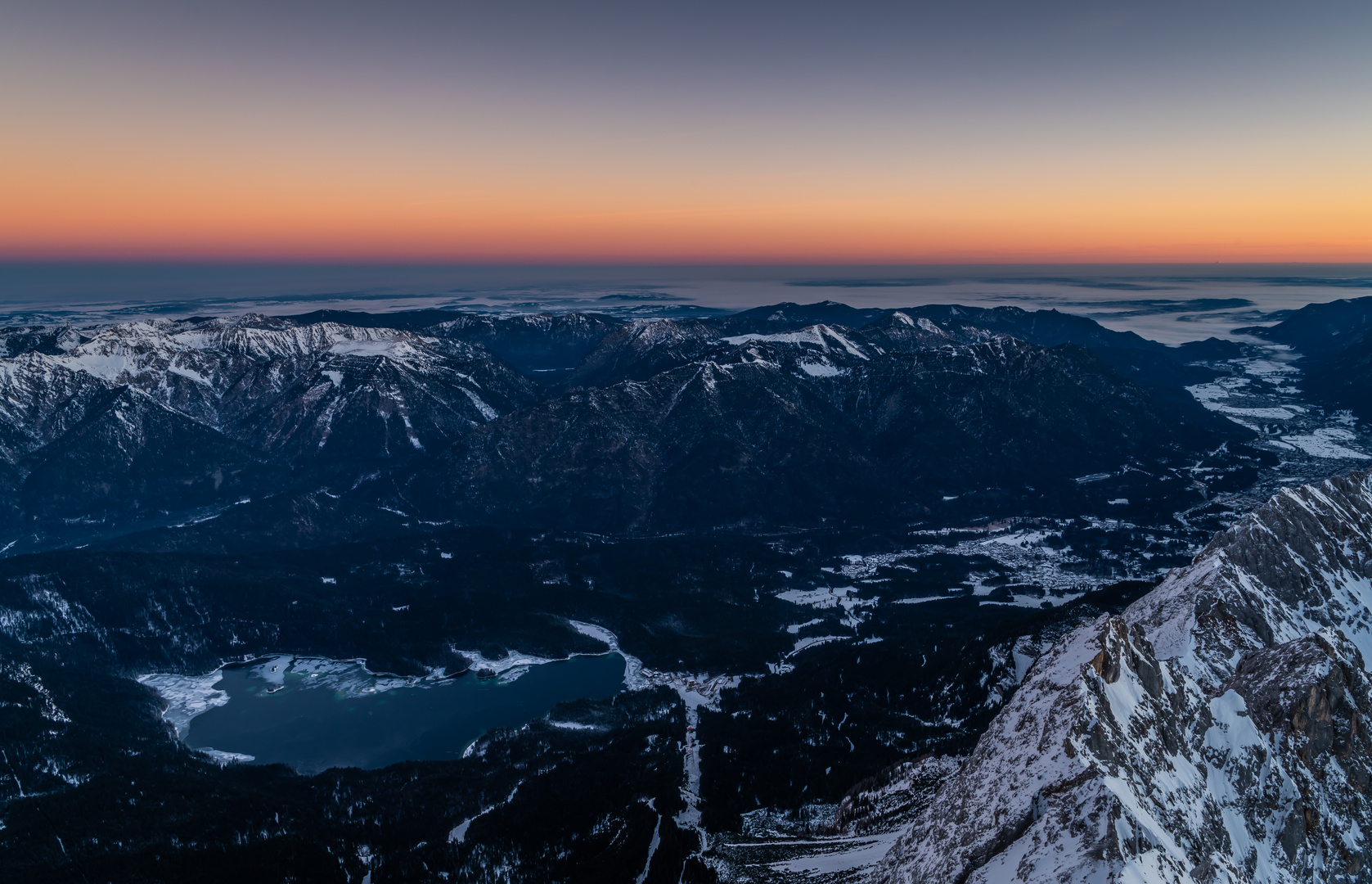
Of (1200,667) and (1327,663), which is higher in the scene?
(1327,663)

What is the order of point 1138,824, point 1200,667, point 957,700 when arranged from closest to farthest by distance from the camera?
point 1138,824
point 1200,667
point 957,700

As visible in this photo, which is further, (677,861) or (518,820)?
(518,820)

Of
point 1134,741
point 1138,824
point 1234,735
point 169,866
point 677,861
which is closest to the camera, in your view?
point 1138,824

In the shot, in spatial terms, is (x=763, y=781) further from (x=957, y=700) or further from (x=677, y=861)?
(x=957, y=700)

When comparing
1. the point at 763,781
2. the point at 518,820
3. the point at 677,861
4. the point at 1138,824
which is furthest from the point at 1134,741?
the point at 518,820

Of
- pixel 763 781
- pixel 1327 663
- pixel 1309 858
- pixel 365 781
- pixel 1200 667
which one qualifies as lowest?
pixel 365 781

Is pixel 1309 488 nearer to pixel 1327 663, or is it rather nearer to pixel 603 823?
pixel 1327 663
